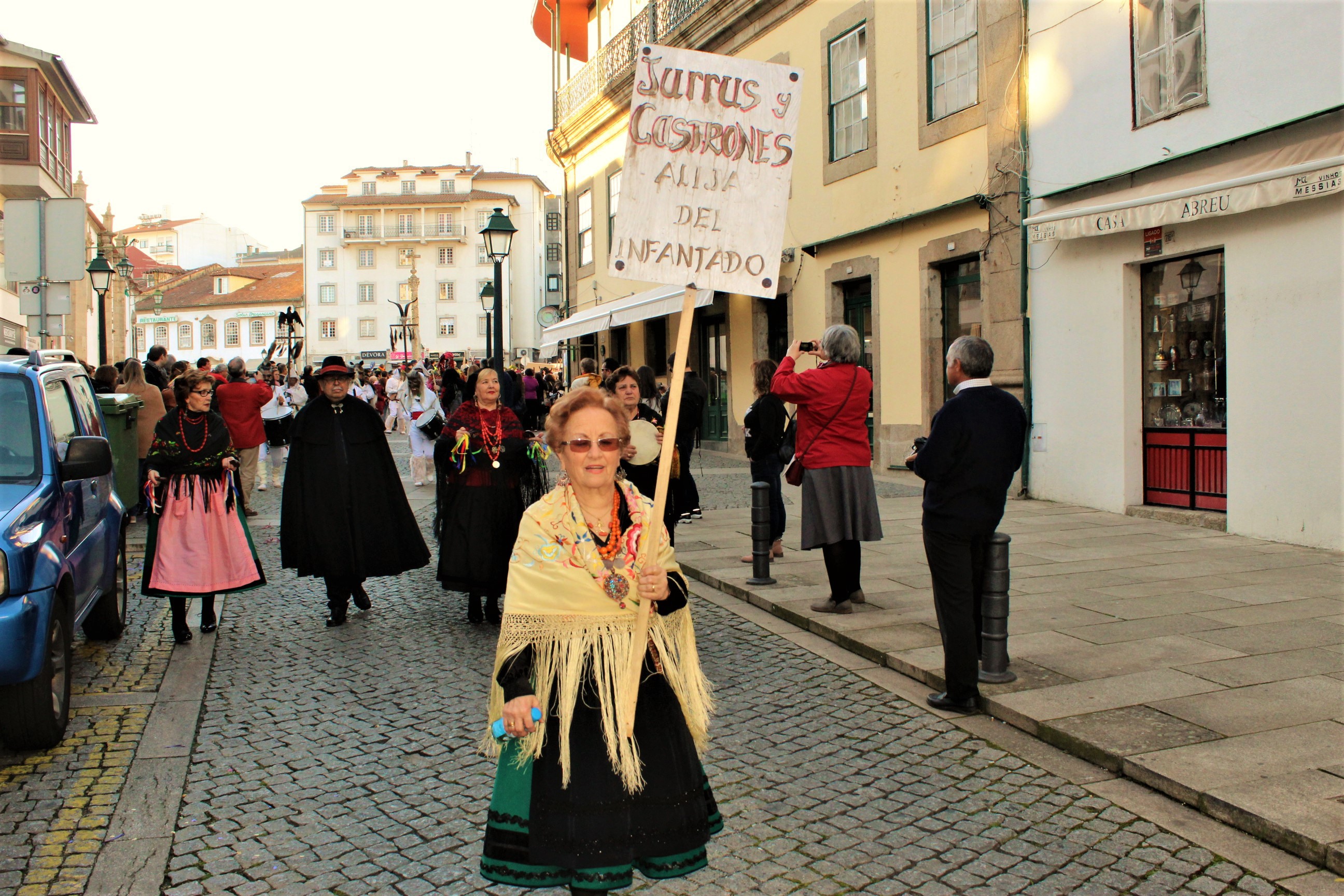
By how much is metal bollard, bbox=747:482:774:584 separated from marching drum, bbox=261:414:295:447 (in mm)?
3378

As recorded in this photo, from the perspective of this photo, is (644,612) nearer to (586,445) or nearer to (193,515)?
(586,445)

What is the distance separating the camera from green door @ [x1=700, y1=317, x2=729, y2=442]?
21359 millimetres

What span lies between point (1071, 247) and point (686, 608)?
9998 millimetres

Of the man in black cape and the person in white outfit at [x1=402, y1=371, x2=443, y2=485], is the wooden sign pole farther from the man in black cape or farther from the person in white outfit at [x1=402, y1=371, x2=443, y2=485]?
the person in white outfit at [x1=402, y1=371, x2=443, y2=485]

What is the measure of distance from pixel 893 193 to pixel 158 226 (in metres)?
102

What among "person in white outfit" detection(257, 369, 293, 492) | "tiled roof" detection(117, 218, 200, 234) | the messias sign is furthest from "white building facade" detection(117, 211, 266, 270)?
the messias sign

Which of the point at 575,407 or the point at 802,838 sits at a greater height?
the point at 575,407

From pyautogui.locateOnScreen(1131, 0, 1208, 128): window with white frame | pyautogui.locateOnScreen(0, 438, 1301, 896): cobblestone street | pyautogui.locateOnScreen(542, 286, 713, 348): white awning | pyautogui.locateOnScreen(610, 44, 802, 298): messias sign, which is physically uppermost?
pyautogui.locateOnScreen(1131, 0, 1208, 128): window with white frame

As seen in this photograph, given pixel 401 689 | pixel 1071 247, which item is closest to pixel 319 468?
pixel 401 689

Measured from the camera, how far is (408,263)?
86188mm

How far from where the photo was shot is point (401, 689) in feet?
19.2

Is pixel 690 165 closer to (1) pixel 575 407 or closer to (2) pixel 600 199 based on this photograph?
(1) pixel 575 407

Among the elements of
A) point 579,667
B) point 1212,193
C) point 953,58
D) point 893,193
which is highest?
point 953,58

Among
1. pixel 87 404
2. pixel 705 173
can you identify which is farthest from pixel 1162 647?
pixel 87 404
